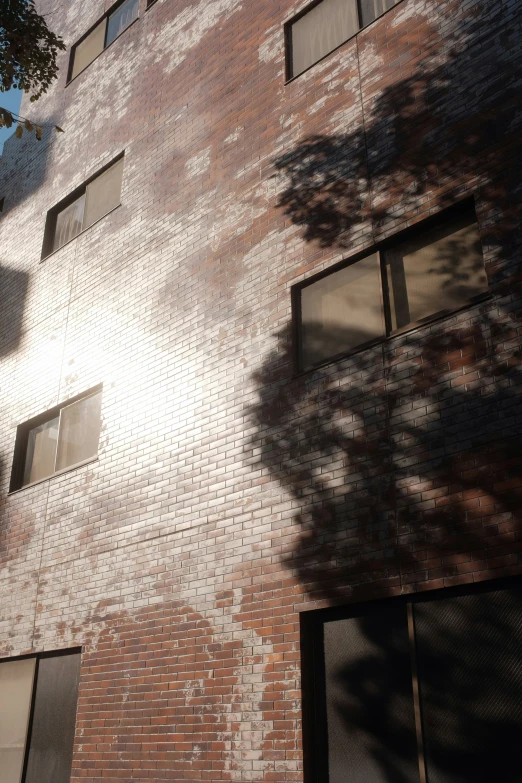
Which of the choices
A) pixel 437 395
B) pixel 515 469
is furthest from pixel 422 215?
pixel 515 469

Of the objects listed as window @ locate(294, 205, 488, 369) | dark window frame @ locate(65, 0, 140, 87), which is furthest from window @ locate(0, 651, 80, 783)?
dark window frame @ locate(65, 0, 140, 87)

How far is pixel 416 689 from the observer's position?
6.27m

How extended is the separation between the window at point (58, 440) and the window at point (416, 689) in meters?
5.05

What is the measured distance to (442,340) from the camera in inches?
281

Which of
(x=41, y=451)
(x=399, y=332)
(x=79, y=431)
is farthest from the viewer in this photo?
(x=41, y=451)

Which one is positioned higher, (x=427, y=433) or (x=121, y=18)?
(x=121, y=18)

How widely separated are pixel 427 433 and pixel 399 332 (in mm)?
1167

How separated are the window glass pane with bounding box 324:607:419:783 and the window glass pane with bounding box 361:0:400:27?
23.9 ft

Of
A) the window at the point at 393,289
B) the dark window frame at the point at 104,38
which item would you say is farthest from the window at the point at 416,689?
the dark window frame at the point at 104,38

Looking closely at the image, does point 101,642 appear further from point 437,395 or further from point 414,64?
point 414,64

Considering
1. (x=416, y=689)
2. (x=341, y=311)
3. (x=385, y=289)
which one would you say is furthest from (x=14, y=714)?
(x=385, y=289)

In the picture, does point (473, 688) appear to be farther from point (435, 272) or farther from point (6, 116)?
point (6, 116)

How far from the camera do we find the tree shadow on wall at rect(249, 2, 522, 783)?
6.07 m

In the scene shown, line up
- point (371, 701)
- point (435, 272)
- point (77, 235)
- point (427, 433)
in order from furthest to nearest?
point (77, 235), point (435, 272), point (427, 433), point (371, 701)
